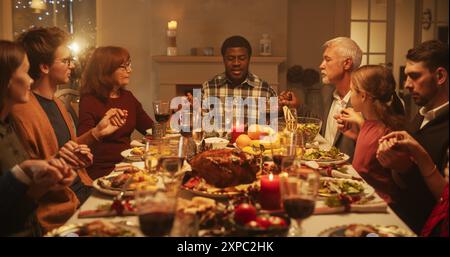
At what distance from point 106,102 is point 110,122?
2.35 feet

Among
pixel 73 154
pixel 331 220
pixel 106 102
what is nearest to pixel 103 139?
pixel 106 102

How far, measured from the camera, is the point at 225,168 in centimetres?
161

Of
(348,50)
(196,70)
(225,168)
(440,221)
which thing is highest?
(348,50)

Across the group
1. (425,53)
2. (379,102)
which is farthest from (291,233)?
(379,102)

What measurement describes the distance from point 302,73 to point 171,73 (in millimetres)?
1350

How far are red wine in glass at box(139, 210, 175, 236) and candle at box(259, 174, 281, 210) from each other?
353 millimetres

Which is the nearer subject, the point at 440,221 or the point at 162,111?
the point at 440,221

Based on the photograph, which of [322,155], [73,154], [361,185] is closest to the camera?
[361,185]

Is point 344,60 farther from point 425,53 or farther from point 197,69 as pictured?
point 197,69

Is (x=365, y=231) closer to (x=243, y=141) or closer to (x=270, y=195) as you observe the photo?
(x=270, y=195)

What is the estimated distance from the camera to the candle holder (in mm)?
5031

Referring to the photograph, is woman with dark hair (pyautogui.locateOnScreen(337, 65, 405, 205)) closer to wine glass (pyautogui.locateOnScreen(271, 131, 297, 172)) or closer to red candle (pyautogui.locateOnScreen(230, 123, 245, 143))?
wine glass (pyautogui.locateOnScreen(271, 131, 297, 172))

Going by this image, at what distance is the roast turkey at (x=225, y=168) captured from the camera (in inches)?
63.3

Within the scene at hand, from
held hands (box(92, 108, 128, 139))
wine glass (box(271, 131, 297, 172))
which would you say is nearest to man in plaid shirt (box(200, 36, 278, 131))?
held hands (box(92, 108, 128, 139))
